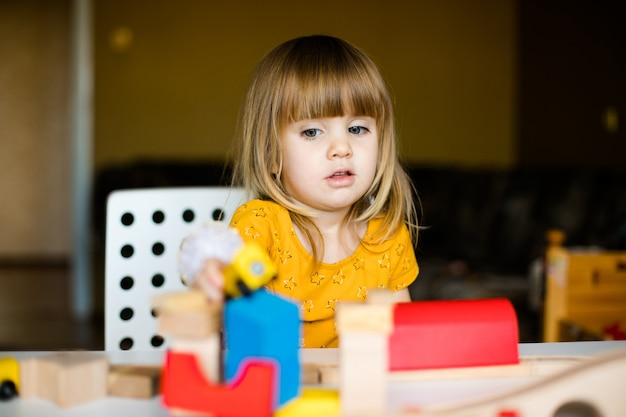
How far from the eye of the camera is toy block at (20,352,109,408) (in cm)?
62

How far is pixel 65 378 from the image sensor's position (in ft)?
2.04

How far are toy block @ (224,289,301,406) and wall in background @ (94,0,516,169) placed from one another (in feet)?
13.0

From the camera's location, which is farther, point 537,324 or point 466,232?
point 466,232

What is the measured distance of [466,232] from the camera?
3621mm

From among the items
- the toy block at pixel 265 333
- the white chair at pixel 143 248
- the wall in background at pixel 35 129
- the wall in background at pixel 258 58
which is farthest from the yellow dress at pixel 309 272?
the wall in background at pixel 35 129

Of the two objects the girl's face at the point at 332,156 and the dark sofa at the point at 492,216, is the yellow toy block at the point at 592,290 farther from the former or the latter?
the girl's face at the point at 332,156

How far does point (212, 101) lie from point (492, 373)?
4.26m

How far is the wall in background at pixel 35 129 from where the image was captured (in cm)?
578

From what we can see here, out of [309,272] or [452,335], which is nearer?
[452,335]

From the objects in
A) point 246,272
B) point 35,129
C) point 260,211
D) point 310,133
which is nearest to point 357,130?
point 310,133

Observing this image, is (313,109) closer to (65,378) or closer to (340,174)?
(340,174)

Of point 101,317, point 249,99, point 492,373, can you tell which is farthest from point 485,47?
point 492,373

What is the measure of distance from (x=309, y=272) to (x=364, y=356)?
1.96 ft

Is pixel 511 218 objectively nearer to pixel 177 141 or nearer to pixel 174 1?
pixel 177 141
